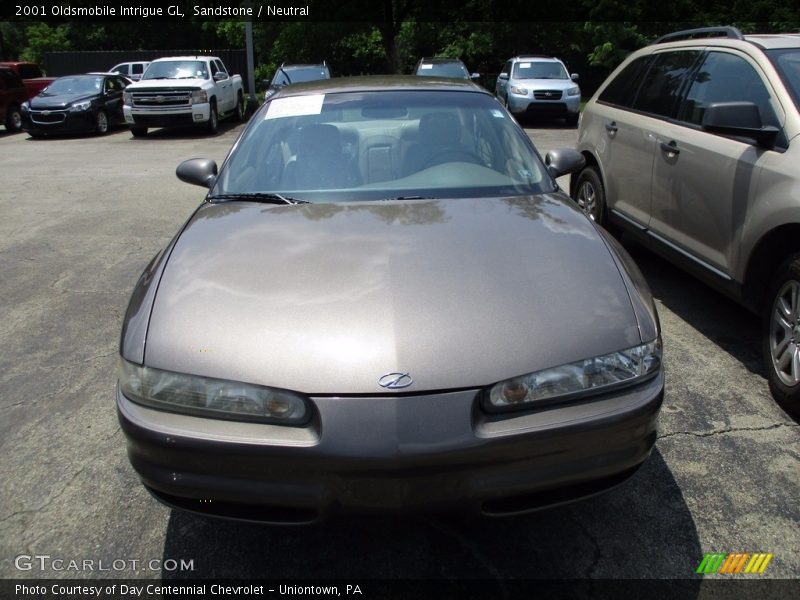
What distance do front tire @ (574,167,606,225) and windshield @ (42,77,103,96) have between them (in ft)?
50.1

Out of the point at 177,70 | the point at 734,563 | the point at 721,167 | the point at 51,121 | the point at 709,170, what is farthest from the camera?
the point at 177,70

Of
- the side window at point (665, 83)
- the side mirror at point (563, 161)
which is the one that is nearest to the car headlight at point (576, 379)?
the side mirror at point (563, 161)

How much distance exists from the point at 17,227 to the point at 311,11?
24.1 meters

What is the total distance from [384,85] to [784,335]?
8.19 ft

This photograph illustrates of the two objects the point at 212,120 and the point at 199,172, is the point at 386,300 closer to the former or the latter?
the point at 199,172

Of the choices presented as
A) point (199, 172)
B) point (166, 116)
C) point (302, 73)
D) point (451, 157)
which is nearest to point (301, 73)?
point (302, 73)

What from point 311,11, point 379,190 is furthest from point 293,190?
point 311,11

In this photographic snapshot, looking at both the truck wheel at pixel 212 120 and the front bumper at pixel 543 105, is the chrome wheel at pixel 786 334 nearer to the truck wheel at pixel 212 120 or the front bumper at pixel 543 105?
the front bumper at pixel 543 105

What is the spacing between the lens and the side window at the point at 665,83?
474 cm

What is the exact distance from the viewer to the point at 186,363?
214 centimetres

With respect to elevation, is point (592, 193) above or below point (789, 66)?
below

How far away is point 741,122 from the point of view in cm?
368

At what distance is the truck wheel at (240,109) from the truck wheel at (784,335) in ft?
58.4

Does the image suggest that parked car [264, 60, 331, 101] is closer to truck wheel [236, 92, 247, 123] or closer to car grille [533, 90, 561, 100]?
truck wheel [236, 92, 247, 123]
